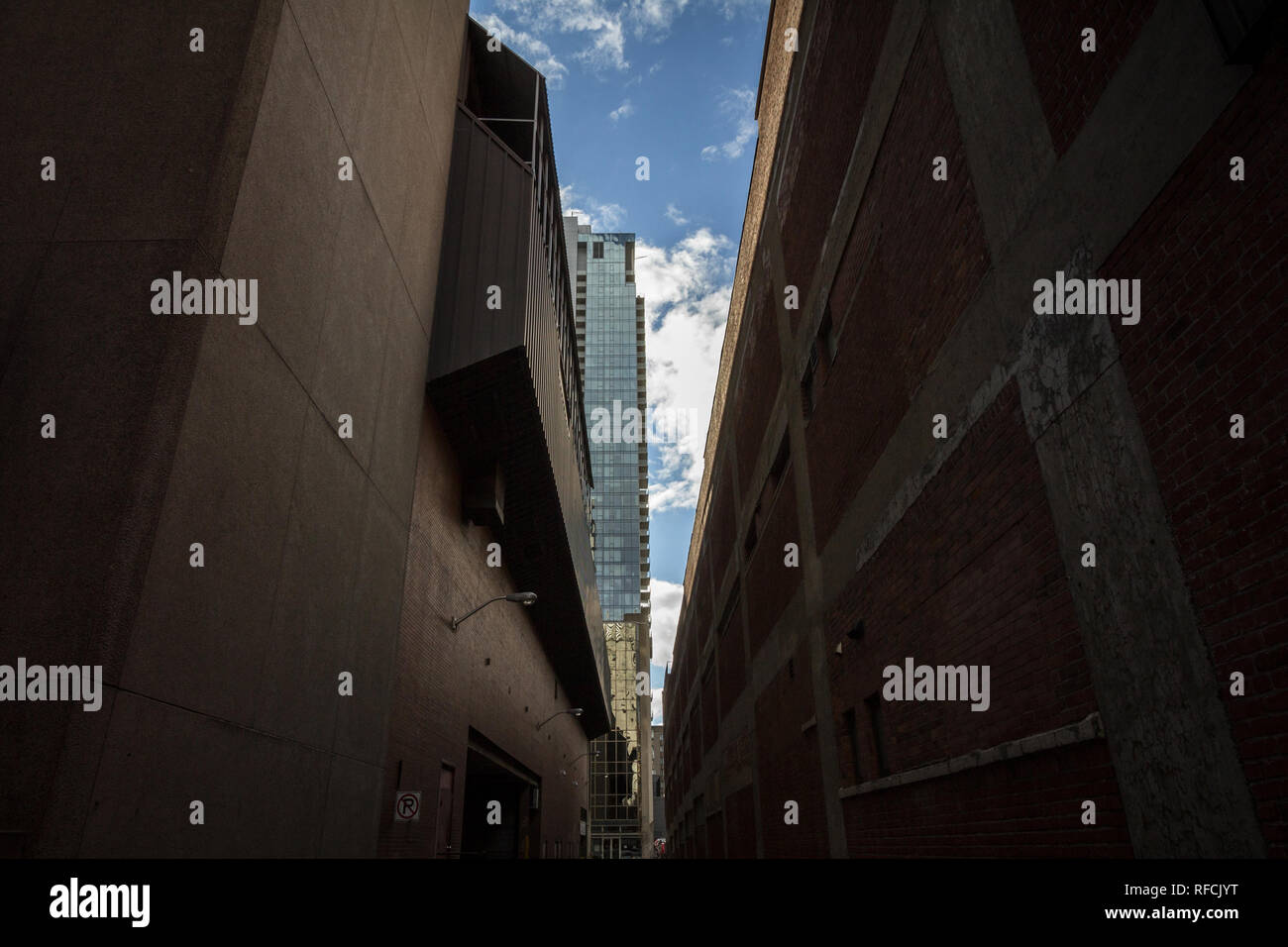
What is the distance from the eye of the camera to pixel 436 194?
13352mm

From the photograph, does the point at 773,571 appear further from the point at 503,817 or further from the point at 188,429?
the point at 503,817

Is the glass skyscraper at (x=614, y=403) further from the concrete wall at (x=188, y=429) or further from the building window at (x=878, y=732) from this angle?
the concrete wall at (x=188, y=429)

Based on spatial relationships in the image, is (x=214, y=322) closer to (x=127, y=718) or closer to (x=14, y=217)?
(x=14, y=217)

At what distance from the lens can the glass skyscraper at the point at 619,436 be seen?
81500mm

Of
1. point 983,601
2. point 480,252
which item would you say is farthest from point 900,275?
point 480,252

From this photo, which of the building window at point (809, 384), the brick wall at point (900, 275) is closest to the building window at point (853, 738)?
the brick wall at point (900, 275)

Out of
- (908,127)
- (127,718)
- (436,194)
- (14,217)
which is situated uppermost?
(436,194)

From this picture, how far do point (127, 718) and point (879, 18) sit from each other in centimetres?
958

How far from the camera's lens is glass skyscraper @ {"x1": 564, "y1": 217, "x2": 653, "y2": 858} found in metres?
81.5

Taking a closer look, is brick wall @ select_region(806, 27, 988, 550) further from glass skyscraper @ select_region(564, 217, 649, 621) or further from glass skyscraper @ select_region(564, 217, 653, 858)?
glass skyscraper @ select_region(564, 217, 649, 621)

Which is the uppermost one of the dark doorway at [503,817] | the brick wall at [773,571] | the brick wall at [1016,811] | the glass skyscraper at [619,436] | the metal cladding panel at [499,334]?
the glass skyscraper at [619,436]

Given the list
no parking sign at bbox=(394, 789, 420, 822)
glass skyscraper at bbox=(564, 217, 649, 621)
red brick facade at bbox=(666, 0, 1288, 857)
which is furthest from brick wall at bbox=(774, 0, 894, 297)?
glass skyscraper at bbox=(564, 217, 649, 621)

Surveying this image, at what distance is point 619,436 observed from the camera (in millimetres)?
92375
